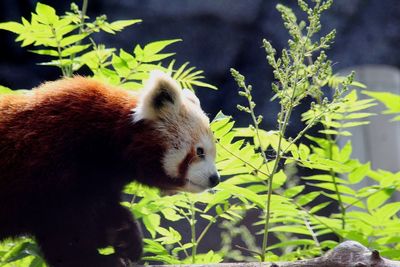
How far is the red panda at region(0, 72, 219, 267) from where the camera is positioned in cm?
152

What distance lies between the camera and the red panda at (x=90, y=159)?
152cm

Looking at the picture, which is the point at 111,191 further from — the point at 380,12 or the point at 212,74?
the point at 380,12

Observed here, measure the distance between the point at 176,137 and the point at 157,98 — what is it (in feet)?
0.35

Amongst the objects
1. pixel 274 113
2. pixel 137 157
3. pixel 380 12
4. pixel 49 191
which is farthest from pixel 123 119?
pixel 380 12

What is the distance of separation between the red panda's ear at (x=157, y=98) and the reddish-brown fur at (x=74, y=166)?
3cm

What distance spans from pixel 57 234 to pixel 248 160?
48cm

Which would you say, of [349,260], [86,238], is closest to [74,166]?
[86,238]

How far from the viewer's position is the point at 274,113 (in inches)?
166

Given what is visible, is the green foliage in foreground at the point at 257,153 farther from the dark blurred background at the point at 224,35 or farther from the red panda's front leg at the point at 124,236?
the dark blurred background at the point at 224,35

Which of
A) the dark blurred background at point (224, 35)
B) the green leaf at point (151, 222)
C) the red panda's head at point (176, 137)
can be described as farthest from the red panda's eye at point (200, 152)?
the dark blurred background at point (224, 35)

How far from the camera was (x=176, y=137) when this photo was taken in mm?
1624

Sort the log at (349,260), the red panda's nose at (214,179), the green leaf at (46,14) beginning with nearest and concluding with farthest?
the log at (349,260) < the red panda's nose at (214,179) < the green leaf at (46,14)

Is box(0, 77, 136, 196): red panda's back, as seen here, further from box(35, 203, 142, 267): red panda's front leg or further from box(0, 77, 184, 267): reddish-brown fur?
box(35, 203, 142, 267): red panda's front leg

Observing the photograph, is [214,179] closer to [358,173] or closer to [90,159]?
A: [90,159]
